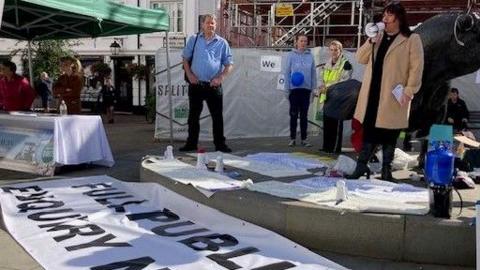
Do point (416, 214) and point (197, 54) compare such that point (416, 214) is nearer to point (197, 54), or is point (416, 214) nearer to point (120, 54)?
point (197, 54)

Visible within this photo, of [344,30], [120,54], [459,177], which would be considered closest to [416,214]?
[459,177]

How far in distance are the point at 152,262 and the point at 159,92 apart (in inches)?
296

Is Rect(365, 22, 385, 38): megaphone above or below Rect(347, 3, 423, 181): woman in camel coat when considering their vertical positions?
above

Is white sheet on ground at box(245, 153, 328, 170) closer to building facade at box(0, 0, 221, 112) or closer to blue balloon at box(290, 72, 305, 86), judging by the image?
blue balloon at box(290, 72, 305, 86)

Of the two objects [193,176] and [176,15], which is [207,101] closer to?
[193,176]

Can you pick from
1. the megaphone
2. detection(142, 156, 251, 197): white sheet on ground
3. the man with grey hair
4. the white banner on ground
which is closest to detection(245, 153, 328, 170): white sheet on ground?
detection(142, 156, 251, 197): white sheet on ground

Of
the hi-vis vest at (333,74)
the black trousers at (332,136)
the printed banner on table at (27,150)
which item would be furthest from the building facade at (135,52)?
the black trousers at (332,136)

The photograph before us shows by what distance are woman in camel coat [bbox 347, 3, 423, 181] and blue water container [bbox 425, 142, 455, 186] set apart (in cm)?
111

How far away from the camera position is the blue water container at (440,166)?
152 inches

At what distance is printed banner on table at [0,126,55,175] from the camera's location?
6.94m

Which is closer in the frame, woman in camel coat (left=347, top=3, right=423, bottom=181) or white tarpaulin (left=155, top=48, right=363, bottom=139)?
woman in camel coat (left=347, top=3, right=423, bottom=181)

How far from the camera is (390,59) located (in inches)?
200

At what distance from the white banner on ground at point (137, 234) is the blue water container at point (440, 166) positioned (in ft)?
3.08

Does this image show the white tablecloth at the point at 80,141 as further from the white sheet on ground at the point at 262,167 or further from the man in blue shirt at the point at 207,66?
the white sheet on ground at the point at 262,167
